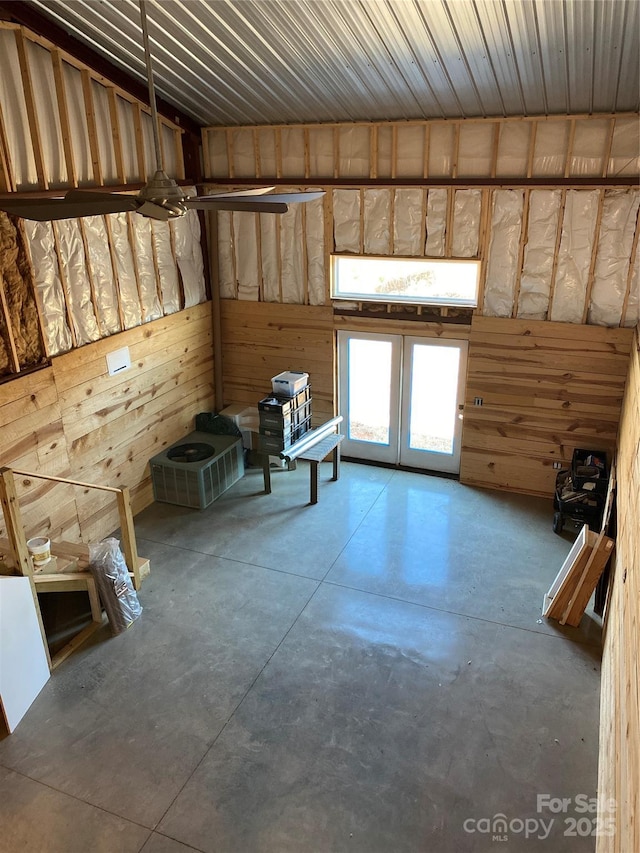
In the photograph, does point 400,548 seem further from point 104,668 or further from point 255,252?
point 255,252

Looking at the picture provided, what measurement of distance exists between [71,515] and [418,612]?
351 centimetres

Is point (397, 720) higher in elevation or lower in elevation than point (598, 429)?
lower

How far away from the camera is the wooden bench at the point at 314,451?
7156 millimetres

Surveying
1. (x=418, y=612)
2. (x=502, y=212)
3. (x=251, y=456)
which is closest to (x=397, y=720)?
(x=418, y=612)

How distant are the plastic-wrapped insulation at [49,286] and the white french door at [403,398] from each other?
3.39m

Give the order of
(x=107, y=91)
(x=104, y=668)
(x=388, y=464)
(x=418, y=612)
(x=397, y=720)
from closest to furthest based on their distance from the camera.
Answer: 1. (x=397, y=720)
2. (x=104, y=668)
3. (x=418, y=612)
4. (x=107, y=91)
5. (x=388, y=464)

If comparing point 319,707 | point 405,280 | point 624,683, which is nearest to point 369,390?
point 405,280

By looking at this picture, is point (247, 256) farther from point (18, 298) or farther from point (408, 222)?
point (18, 298)

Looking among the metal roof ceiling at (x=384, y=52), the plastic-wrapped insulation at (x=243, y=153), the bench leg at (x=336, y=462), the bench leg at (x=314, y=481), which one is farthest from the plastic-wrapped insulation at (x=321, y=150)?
the bench leg at (x=314, y=481)

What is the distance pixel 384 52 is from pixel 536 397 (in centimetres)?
389

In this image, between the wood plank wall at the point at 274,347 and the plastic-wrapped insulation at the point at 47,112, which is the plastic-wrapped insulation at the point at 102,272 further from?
the wood plank wall at the point at 274,347

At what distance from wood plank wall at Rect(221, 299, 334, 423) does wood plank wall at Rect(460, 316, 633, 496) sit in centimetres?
186

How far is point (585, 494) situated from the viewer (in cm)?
641

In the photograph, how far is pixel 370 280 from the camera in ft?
24.8
